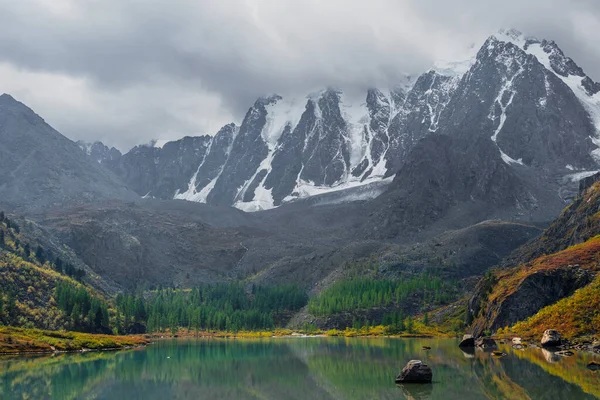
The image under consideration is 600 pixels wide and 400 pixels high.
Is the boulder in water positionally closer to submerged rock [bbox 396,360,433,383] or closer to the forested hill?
submerged rock [bbox 396,360,433,383]

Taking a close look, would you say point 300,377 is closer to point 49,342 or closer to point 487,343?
point 487,343

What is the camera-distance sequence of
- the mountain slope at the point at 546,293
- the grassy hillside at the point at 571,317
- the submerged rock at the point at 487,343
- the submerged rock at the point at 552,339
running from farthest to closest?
the submerged rock at the point at 487,343 < the mountain slope at the point at 546,293 < the grassy hillside at the point at 571,317 < the submerged rock at the point at 552,339

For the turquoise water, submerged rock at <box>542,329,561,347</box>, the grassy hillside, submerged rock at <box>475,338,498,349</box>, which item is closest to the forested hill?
the turquoise water

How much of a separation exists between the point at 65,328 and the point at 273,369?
9271 centimetres

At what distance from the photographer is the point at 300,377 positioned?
8138 centimetres

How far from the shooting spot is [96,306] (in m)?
177

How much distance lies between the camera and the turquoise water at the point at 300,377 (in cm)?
6256

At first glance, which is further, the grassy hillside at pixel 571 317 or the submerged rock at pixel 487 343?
the submerged rock at pixel 487 343

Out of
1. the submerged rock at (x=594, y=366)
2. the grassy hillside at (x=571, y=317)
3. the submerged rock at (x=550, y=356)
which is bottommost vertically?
the submerged rock at (x=594, y=366)

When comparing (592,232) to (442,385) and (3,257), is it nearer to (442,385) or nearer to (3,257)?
(442,385)

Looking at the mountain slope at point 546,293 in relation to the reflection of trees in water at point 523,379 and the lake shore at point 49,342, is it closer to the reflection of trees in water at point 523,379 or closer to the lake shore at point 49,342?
the reflection of trees in water at point 523,379

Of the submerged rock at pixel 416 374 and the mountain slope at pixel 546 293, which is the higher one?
the mountain slope at pixel 546 293

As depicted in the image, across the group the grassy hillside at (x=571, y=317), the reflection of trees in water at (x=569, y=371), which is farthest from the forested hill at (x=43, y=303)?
the reflection of trees in water at (x=569, y=371)

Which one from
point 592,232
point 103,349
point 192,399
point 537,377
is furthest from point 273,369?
point 592,232
